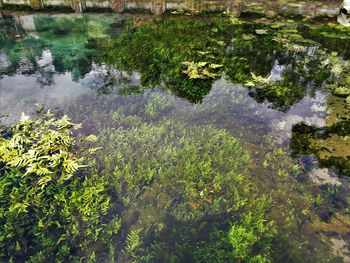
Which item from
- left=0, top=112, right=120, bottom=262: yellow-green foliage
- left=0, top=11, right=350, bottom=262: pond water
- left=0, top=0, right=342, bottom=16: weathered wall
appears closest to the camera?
left=0, top=112, right=120, bottom=262: yellow-green foliage

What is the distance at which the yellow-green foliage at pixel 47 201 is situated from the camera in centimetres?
440

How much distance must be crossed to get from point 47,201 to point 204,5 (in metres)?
13.6

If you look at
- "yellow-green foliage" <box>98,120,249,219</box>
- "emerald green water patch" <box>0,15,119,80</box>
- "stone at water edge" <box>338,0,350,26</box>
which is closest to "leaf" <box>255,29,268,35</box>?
"stone at water edge" <box>338,0,350,26</box>

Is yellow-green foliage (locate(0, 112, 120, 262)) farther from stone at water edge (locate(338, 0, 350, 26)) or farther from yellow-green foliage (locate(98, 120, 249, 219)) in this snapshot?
stone at water edge (locate(338, 0, 350, 26))

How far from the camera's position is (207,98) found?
8.05 meters

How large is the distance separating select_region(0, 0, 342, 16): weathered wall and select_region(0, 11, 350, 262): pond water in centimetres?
133

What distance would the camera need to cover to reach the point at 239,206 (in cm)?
501

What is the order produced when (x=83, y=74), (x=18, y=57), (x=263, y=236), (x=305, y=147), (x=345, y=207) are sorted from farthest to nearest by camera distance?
(x=18, y=57), (x=83, y=74), (x=305, y=147), (x=345, y=207), (x=263, y=236)

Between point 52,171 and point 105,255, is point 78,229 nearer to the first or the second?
point 105,255

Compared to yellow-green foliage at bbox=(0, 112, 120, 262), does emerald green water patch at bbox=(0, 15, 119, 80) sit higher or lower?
higher

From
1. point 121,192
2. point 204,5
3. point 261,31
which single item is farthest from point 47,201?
point 204,5

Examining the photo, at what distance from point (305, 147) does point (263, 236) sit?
2.60 m

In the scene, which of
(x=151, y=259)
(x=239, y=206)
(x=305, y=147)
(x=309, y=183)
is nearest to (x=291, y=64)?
(x=305, y=147)

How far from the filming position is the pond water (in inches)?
193
